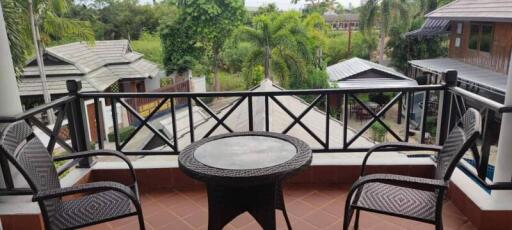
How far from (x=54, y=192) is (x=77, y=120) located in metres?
1.23

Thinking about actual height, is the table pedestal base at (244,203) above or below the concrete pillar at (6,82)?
below

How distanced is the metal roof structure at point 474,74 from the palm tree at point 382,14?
554cm

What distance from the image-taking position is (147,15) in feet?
66.3

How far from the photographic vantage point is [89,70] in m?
12.4

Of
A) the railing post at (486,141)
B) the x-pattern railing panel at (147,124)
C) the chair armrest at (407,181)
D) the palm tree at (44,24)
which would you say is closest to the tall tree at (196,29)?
the palm tree at (44,24)

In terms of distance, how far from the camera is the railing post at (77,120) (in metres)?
2.63

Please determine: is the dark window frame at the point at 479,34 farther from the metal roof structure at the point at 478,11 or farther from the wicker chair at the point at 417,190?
the wicker chair at the point at 417,190

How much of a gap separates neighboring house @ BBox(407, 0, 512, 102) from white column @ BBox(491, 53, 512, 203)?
24.0 feet

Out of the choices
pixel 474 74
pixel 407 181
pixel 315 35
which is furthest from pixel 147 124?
pixel 315 35

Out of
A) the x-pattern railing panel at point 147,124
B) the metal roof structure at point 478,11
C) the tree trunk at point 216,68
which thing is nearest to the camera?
the x-pattern railing panel at point 147,124

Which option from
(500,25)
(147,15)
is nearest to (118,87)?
(147,15)

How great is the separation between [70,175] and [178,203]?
2.86 feet

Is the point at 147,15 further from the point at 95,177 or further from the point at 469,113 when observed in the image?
the point at 469,113

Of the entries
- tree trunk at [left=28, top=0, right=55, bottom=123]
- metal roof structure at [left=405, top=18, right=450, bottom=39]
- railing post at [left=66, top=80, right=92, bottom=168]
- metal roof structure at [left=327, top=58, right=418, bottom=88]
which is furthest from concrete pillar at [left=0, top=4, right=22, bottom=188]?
metal roof structure at [left=405, top=18, right=450, bottom=39]
